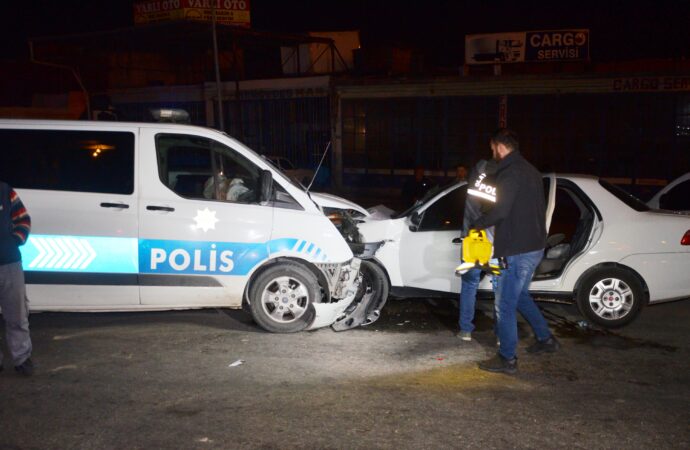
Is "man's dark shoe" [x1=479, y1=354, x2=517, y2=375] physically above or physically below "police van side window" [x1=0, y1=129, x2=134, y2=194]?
below

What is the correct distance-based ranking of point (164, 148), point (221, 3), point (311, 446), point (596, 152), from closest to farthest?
point (311, 446) → point (164, 148) → point (596, 152) → point (221, 3)

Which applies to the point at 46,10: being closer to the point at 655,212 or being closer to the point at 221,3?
the point at 221,3

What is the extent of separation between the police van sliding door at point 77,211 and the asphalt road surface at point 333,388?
1.53 ft

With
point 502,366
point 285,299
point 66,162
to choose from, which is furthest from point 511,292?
point 66,162

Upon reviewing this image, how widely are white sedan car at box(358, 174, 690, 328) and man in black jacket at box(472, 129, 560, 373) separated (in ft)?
3.78

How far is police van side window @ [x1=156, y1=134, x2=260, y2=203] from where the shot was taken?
642cm

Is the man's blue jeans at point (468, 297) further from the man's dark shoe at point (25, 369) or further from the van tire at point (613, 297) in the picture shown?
the man's dark shoe at point (25, 369)

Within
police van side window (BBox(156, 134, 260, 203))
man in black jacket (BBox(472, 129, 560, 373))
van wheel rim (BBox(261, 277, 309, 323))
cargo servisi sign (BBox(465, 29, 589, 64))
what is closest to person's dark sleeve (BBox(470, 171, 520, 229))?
man in black jacket (BBox(472, 129, 560, 373))

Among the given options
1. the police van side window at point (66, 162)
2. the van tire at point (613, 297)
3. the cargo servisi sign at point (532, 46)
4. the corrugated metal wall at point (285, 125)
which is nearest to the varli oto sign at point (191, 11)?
the corrugated metal wall at point (285, 125)

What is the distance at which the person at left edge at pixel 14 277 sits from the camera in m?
5.07

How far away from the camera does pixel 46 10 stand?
35.5 meters

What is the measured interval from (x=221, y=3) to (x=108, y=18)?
12628 millimetres

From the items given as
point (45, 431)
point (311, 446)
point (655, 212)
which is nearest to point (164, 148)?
point (45, 431)

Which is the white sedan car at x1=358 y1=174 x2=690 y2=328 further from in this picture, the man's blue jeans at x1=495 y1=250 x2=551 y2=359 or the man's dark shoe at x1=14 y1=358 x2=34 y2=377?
the man's dark shoe at x1=14 y1=358 x2=34 y2=377
